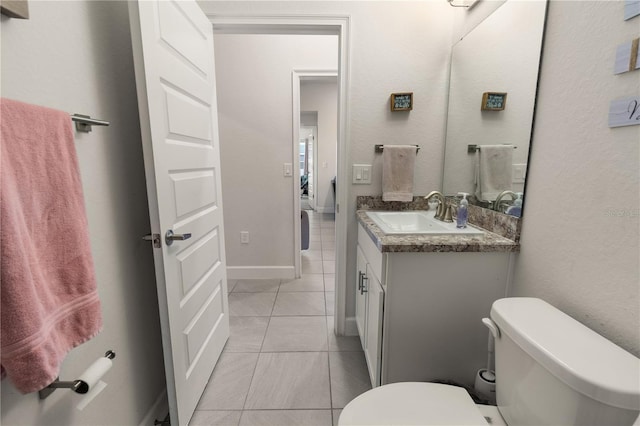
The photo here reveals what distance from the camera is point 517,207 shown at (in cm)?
120

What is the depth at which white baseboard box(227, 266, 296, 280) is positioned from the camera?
2.89 meters

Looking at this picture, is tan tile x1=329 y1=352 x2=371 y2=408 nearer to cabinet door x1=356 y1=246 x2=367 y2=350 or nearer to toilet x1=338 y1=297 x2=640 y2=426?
cabinet door x1=356 y1=246 x2=367 y2=350

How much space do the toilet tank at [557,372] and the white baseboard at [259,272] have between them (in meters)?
2.21

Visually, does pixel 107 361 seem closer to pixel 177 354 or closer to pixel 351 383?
pixel 177 354

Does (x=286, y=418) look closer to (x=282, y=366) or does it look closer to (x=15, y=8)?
(x=282, y=366)

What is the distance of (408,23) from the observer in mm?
1659

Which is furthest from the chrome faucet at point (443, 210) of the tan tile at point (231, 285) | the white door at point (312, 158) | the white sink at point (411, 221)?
A: the white door at point (312, 158)

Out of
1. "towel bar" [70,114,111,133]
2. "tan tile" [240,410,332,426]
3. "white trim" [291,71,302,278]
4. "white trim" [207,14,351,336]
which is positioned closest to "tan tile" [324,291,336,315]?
"white trim" [291,71,302,278]

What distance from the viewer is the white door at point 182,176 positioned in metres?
1.02

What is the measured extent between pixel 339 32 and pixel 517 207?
1.37m

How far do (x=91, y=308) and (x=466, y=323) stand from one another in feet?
4.51

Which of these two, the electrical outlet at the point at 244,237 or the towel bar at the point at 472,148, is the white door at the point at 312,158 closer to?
the electrical outlet at the point at 244,237

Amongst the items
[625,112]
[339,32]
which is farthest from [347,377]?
[339,32]

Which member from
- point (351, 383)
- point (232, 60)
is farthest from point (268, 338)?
point (232, 60)
